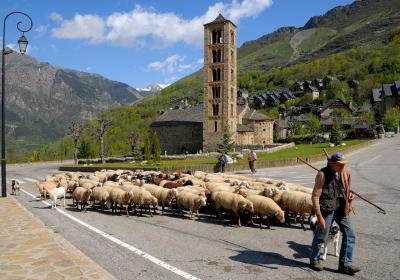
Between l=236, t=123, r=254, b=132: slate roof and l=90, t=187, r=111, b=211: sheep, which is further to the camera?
l=236, t=123, r=254, b=132: slate roof

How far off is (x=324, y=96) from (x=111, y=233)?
511 ft

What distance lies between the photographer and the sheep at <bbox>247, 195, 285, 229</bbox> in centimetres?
1259

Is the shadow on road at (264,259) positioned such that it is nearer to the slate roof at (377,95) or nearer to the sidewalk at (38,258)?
the sidewalk at (38,258)

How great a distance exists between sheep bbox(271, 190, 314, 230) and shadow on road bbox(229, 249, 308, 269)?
3.30m

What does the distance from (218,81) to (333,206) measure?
237ft

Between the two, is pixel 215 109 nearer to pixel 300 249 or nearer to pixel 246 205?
pixel 246 205

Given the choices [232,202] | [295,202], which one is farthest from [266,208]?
[232,202]

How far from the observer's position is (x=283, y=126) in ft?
369

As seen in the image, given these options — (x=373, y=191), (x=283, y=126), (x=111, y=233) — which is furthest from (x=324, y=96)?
(x=111, y=233)

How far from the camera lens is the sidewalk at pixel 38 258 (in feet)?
23.4

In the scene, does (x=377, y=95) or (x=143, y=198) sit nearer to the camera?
(x=143, y=198)

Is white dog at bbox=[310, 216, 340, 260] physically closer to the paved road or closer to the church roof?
the paved road

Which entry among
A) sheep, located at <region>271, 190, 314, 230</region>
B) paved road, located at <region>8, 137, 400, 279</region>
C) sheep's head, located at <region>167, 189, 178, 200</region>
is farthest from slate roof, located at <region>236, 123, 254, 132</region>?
sheep, located at <region>271, 190, 314, 230</region>

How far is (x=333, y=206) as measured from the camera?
8.24 m
